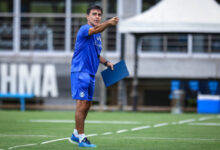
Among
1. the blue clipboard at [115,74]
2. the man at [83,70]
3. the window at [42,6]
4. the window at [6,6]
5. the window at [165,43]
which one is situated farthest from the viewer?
the window at [6,6]

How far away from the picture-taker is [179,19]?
51.3 feet

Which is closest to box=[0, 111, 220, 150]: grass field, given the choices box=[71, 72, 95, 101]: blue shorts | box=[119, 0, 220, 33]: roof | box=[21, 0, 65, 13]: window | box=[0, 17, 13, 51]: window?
box=[71, 72, 95, 101]: blue shorts

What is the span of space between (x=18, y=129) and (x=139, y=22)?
22.2ft

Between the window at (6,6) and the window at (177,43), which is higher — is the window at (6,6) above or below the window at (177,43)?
above

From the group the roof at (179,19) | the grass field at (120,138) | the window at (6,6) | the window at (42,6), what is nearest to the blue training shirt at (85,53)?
the grass field at (120,138)

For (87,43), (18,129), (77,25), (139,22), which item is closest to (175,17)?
(139,22)

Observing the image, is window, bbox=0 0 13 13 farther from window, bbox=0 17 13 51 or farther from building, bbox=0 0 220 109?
window, bbox=0 17 13 51

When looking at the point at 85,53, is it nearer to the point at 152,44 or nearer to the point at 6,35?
the point at 152,44

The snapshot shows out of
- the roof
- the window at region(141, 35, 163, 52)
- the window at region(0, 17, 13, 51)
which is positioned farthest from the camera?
the window at region(0, 17, 13, 51)

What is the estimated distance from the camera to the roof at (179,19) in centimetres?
1533

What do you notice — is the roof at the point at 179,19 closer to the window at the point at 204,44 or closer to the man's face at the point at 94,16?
the window at the point at 204,44

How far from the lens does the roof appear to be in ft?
50.3

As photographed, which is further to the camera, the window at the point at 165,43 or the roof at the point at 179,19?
the window at the point at 165,43

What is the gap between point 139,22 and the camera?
15.9 metres
